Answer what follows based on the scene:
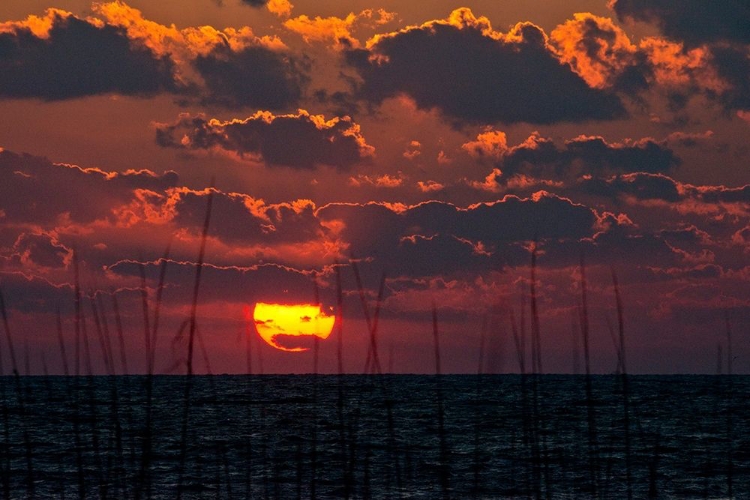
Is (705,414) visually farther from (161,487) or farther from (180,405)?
(161,487)

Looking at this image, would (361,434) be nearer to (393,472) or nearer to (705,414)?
(393,472)

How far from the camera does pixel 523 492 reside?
2441 centimetres

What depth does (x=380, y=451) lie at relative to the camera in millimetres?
34625

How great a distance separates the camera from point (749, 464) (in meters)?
31.8

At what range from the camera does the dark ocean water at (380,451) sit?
10055 mm

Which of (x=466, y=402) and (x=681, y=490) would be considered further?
(x=466, y=402)

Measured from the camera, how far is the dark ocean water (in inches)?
396

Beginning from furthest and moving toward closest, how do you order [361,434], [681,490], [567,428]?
[567,428] → [361,434] → [681,490]

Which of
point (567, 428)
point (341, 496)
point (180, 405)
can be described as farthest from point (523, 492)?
point (180, 405)

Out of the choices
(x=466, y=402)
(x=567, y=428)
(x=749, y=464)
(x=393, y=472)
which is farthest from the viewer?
(x=466, y=402)

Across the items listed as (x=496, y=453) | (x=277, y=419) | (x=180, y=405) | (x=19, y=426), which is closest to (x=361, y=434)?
(x=277, y=419)

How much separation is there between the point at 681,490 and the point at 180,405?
3971 centimetres

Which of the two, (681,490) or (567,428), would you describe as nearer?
(681,490)

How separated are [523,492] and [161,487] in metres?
9.40
